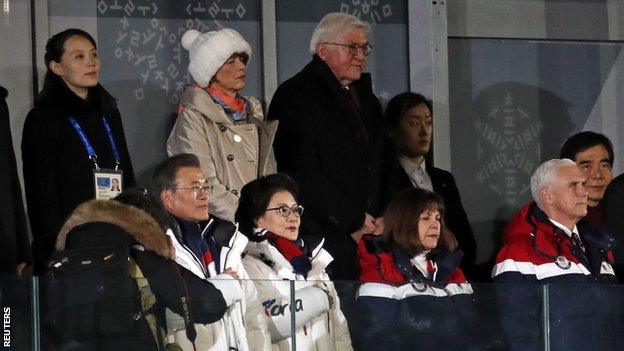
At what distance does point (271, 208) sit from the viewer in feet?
28.9

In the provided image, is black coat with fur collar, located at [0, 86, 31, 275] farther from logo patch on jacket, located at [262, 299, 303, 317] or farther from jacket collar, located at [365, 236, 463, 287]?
jacket collar, located at [365, 236, 463, 287]

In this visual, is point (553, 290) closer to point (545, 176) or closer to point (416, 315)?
point (416, 315)

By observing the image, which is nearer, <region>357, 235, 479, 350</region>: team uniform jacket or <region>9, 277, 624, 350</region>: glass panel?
<region>9, 277, 624, 350</region>: glass panel

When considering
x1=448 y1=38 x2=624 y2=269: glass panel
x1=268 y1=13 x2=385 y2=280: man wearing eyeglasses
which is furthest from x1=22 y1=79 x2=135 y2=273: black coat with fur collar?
x1=448 y1=38 x2=624 y2=269: glass panel

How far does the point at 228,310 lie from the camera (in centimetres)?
775

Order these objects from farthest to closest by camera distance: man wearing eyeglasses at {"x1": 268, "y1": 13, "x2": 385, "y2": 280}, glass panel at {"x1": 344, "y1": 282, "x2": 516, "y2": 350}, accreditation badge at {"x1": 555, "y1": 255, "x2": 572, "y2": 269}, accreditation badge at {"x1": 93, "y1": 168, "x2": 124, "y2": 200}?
man wearing eyeglasses at {"x1": 268, "y1": 13, "x2": 385, "y2": 280}
accreditation badge at {"x1": 555, "y1": 255, "x2": 572, "y2": 269}
accreditation badge at {"x1": 93, "y1": 168, "x2": 124, "y2": 200}
glass panel at {"x1": 344, "y1": 282, "x2": 516, "y2": 350}

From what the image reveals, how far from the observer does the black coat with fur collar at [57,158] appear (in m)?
9.07

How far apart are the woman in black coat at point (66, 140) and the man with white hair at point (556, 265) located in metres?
2.18

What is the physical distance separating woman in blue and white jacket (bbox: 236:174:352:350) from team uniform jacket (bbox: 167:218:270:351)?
0.22 ft

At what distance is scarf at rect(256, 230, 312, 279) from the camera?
862cm

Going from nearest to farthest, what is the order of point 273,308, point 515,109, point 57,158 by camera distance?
point 273,308 < point 57,158 < point 515,109

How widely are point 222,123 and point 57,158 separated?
1.00 meters

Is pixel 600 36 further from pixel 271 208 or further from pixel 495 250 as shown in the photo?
pixel 271 208

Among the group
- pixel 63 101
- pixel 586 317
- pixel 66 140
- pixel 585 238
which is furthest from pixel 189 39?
pixel 586 317
